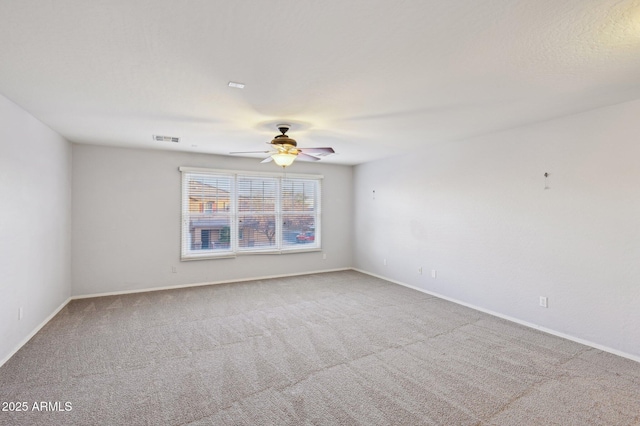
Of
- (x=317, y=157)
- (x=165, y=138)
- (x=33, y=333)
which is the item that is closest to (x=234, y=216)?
(x=165, y=138)

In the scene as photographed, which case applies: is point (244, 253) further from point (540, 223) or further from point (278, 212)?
point (540, 223)

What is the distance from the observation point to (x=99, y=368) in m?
2.82

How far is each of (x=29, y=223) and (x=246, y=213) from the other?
3.35 m

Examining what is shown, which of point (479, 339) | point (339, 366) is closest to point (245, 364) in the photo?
point (339, 366)

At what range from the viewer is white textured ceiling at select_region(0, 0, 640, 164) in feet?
5.52

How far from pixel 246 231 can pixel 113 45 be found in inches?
180

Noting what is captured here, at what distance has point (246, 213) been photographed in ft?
20.7

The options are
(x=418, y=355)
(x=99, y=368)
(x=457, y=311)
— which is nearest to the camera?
(x=99, y=368)

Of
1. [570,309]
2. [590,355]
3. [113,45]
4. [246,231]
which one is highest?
[113,45]

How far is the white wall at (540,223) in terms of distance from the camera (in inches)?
124

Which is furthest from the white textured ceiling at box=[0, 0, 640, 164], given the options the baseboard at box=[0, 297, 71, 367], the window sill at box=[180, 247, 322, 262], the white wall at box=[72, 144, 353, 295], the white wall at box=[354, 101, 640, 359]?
the window sill at box=[180, 247, 322, 262]

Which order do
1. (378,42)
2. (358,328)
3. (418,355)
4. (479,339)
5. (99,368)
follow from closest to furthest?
(378,42) < (99,368) < (418,355) < (479,339) < (358,328)

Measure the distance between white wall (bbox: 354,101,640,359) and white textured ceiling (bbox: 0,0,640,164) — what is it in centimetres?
43

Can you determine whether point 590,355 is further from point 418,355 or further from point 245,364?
point 245,364
